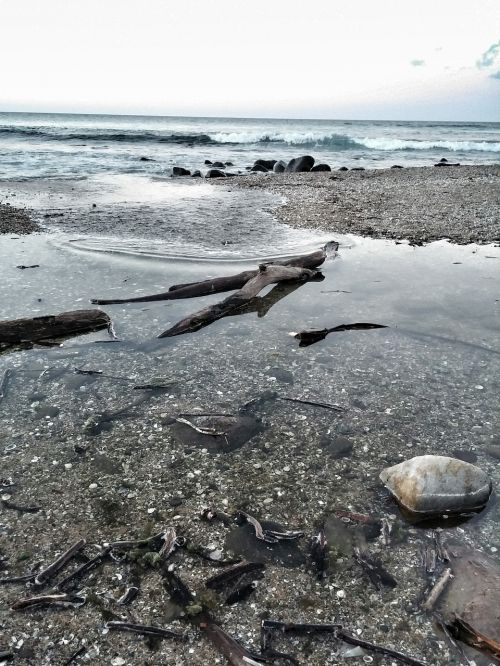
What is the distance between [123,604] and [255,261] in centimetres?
617

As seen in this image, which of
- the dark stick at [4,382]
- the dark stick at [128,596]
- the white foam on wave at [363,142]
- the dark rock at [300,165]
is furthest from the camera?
the white foam on wave at [363,142]

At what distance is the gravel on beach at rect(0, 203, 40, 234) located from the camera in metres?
9.63

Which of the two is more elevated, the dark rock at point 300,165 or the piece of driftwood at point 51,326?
the dark rock at point 300,165

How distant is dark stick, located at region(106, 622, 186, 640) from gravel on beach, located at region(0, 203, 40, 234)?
29.1ft

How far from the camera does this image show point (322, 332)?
5.18 metres

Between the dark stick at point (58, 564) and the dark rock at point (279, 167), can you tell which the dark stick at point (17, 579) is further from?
the dark rock at point (279, 167)

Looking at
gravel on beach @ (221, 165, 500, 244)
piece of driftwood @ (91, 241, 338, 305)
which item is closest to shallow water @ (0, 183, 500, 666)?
piece of driftwood @ (91, 241, 338, 305)

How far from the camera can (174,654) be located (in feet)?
7.06

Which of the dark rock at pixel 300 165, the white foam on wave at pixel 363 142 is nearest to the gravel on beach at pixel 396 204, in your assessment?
the dark rock at pixel 300 165

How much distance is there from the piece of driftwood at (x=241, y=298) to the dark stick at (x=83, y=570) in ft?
9.22

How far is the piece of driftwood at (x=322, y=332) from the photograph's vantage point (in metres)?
5.10

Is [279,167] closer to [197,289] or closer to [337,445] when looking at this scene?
[197,289]

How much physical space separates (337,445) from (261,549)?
3.62ft

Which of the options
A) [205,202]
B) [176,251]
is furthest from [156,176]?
[176,251]
